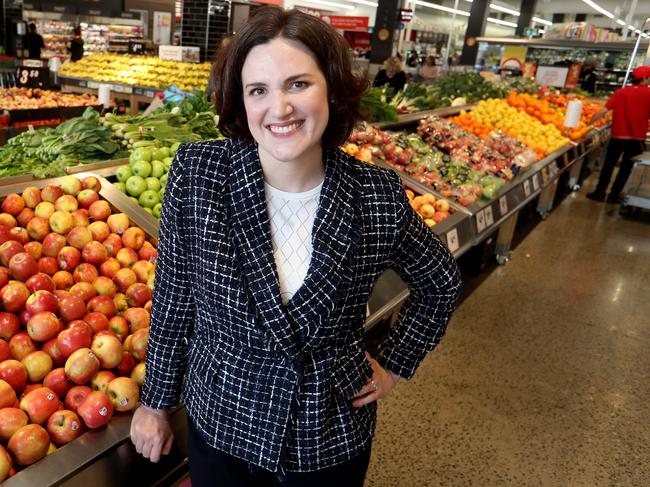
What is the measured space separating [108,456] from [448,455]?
175 centimetres

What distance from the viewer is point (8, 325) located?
1.59 meters

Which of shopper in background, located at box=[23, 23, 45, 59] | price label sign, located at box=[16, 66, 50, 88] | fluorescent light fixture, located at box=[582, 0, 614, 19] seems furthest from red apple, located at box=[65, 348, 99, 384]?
fluorescent light fixture, located at box=[582, 0, 614, 19]

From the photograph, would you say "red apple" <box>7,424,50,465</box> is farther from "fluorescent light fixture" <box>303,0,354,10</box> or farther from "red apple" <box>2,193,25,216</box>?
"fluorescent light fixture" <box>303,0,354,10</box>

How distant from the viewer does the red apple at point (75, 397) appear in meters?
1.42

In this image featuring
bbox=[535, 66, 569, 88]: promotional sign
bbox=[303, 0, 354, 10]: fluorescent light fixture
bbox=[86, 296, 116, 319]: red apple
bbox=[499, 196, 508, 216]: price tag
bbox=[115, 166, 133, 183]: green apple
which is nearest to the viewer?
bbox=[86, 296, 116, 319]: red apple

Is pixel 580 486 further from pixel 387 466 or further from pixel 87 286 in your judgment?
pixel 87 286

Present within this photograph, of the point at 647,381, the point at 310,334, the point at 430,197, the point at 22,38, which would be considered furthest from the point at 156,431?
the point at 22,38

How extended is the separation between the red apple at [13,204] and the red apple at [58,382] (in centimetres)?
97

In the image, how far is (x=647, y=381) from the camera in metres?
3.29

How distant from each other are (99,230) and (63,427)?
1.02 metres

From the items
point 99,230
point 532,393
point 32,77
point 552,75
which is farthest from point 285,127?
point 552,75

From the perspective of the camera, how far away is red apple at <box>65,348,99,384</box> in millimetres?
1458

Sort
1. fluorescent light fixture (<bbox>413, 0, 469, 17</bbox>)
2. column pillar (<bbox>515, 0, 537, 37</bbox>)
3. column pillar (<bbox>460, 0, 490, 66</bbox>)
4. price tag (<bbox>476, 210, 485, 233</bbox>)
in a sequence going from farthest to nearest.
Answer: fluorescent light fixture (<bbox>413, 0, 469, 17</bbox>) < column pillar (<bbox>515, 0, 537, 37</bbox>) < column pillar (<bbox>460, 0, 490, 66</bbox>) < price tag (<bbox>476, 210, 485, 233</bbox>)

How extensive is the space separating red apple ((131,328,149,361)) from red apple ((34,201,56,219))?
0.85 meters
